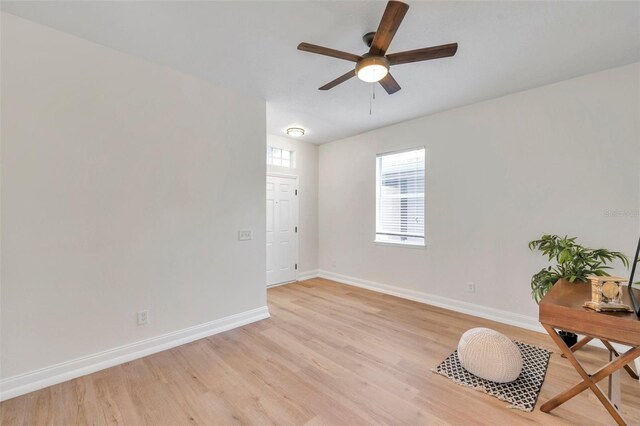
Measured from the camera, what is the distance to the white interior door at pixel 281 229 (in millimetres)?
4816

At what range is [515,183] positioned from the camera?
125 inches

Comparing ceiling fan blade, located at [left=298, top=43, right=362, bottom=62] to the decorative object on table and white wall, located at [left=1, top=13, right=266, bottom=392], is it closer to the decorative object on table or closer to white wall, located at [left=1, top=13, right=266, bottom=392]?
white wall, located at [left=1, top=13, right=266, bottom=392]

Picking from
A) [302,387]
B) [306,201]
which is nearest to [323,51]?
[302,387]

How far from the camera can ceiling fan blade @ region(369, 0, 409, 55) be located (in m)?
1.52

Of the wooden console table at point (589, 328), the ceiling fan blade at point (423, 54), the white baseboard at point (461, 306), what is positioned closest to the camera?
the wooden console table at point (589, 328)

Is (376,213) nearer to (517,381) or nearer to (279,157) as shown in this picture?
(279,157)

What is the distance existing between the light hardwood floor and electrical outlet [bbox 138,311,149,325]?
1.07 feet

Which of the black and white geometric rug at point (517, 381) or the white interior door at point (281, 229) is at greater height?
the white interior door at point (281, 229)

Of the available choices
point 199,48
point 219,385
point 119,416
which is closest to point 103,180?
point 199,48

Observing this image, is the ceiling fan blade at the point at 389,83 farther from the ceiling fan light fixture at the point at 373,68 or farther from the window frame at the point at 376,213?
the window frame at the point at 376,213

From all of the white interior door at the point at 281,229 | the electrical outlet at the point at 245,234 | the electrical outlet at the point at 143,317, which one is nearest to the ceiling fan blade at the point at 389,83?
the electrical outlet at the point at 245,234

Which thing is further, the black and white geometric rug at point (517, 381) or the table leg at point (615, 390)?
the black and white geometric rug at point (517, 381)

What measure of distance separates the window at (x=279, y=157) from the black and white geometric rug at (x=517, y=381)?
3.90 metres

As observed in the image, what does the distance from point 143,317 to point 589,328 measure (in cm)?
334
